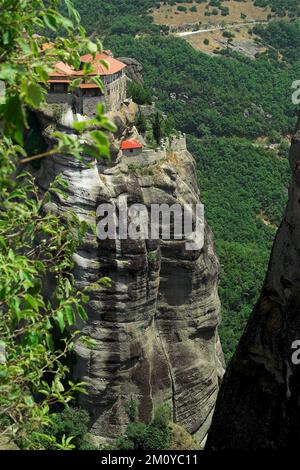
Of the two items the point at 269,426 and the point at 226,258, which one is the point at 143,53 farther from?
the point at 269,426

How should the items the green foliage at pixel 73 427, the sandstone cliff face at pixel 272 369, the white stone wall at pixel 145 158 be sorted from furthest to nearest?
the white stone wall at pixel 145 158 → the green foliage at pixel 73 427 → the sandstone cliff face at pixel 272 369

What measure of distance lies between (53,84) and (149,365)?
12319mm

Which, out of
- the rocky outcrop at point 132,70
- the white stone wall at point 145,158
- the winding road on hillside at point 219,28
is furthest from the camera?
the winding road on hillside at point 219,28

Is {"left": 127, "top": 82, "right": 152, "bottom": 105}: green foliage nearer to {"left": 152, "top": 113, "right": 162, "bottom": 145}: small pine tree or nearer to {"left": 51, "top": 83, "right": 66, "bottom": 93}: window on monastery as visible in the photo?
{"left": 152, "top": 113, "right": 162, "bottom": 145}: small pine tree

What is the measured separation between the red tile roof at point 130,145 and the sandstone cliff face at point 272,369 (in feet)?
58.1

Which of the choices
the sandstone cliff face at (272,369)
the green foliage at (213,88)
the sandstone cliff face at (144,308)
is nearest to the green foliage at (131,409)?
the sandstone cliff face at (144,308)

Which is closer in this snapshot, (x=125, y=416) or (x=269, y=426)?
(x=269, y=426)

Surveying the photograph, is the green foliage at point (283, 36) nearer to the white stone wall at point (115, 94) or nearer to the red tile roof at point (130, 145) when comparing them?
the white stone wall at point (115, 94)

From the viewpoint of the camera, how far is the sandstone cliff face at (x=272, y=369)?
15.1 m

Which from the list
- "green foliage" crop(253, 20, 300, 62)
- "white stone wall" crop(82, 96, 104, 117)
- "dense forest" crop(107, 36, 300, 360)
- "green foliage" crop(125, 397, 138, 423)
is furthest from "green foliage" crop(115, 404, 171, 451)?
"green foliage" crop(253, 20, 300, 62)

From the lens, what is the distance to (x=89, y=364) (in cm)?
3316

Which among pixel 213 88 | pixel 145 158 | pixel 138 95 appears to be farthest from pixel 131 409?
pixel 213 88

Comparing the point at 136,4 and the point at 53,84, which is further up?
the point at 53,84

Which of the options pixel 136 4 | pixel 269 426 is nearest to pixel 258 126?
pixel 136 4
